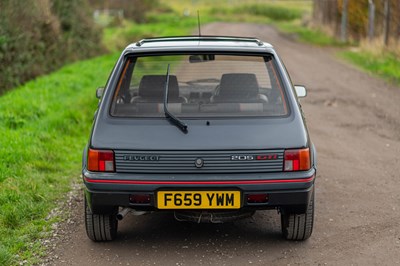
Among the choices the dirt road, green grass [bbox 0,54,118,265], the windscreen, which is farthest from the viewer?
green grass [bbox 0,54,118,265]

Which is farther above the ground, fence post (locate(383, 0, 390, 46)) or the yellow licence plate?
the yellow licence plate

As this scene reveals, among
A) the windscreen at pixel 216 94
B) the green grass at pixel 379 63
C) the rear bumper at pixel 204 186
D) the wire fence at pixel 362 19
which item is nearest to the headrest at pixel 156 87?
the windscreen at pixel 216 94

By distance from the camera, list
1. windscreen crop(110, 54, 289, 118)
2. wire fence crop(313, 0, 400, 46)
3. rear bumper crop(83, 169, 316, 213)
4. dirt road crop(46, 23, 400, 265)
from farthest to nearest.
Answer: wire fence crop(313, 0, 400, 46) → windscreen crop(110, 54, 289, 118) → dirt road crop(46, 23, 400, 265) → rear bumper crop(83, 169, 316, 213)

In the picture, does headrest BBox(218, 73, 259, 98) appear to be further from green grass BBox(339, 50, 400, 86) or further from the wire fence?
the wire fence

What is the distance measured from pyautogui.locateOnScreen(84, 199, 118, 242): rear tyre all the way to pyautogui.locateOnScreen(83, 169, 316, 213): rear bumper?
0.35 metres

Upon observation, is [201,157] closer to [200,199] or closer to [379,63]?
[200,199]

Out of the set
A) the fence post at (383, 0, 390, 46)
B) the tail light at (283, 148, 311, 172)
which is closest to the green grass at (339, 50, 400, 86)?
the fence post at (383, 0, 390, 46)

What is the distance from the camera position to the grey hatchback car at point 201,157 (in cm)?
511

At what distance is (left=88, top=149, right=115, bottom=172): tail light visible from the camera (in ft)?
17.0

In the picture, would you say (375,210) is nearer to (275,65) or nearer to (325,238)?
(325,238)

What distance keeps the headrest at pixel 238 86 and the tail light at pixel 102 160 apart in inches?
41.3

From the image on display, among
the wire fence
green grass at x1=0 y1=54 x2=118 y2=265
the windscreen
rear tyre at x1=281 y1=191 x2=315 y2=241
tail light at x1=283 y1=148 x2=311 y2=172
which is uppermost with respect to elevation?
the windscreen

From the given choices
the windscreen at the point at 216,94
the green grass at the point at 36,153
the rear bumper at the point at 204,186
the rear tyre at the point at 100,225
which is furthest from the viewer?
the green grass at the point at 36,153

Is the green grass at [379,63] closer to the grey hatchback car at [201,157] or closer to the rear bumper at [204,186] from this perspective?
the grey hatchback car at [201,157]
